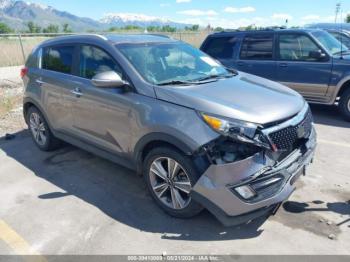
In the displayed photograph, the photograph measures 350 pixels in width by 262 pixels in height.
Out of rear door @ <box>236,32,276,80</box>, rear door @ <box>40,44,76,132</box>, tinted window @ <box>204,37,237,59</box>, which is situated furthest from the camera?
tinted window @ <box>204,37,237,59</box>

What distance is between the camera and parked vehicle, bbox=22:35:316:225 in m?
2.96

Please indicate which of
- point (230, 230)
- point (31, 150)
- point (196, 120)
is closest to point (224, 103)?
point (196, 120)

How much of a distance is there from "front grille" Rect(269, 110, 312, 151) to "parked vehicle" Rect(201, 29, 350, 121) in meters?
3.60

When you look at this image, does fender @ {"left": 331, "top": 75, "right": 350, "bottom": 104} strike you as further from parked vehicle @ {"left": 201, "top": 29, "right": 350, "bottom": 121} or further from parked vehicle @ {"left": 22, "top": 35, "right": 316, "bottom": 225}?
parked vehicle @ {"left": 22, "top": 35, "right": 316, "bottom": 225}

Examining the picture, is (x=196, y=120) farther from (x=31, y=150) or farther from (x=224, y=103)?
(x=31, y=150)

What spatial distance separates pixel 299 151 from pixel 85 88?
2.63m

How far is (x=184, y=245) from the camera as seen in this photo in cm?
311

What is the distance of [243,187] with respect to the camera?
2934 mm

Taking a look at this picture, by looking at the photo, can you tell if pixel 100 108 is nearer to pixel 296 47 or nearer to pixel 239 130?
pixel 239 130

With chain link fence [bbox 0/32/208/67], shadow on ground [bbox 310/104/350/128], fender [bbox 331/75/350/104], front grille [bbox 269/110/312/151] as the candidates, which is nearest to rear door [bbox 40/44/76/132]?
front grille [bbox 269/110/312/151]

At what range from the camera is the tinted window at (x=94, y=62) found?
3.97m

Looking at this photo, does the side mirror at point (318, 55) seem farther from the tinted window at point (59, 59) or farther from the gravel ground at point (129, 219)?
the tinted window at point (59, 59)

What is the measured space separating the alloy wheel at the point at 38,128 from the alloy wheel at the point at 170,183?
269 centimetres

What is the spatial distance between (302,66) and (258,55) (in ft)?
3.44
